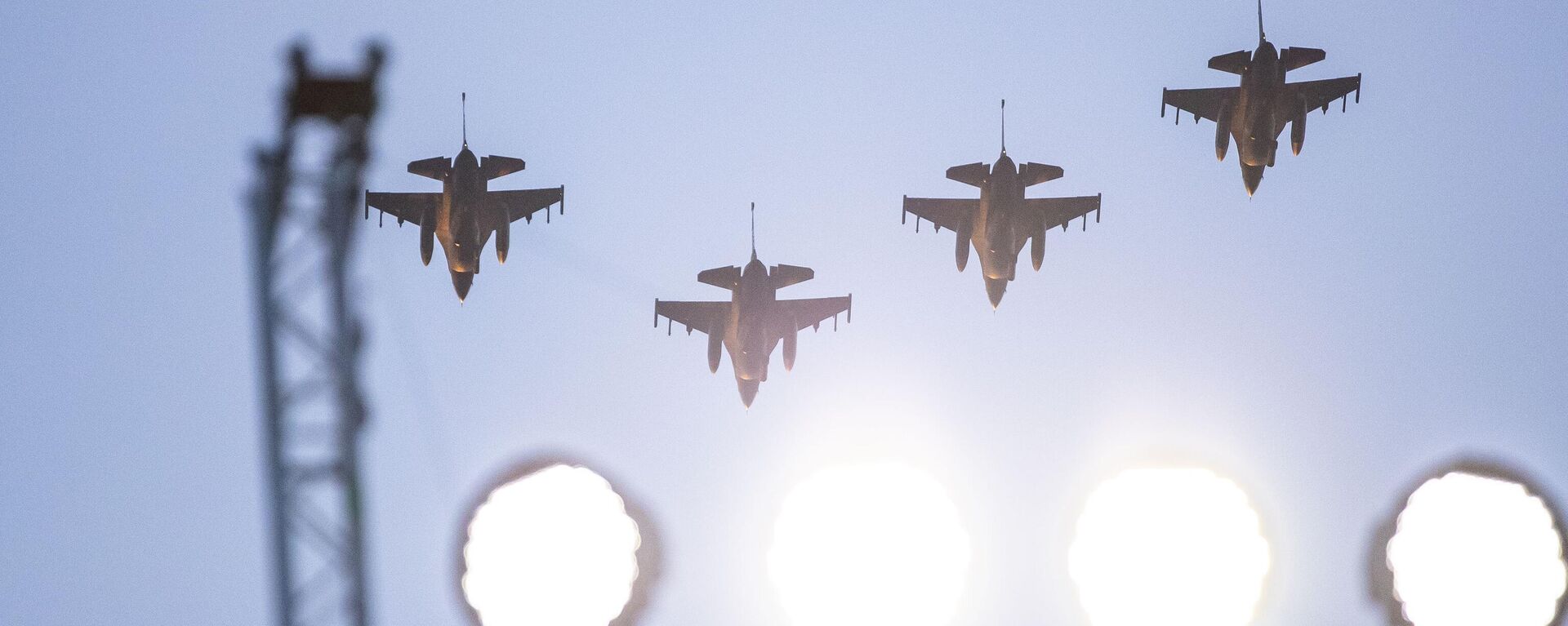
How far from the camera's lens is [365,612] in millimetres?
13234

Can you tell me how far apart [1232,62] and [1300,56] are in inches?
61.1

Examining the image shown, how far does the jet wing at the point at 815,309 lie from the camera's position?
44.1 m

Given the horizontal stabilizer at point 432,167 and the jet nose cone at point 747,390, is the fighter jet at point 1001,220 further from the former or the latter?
the horizontal stabilizer at point 432,167

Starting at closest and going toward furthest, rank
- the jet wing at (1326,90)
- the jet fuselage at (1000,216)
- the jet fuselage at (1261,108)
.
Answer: the jet fuselage at (1261,108) < the jet fuselage at (1000,216) < the jet wing at (1326,90)

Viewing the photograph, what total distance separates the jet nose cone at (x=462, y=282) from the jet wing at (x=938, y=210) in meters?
10.4

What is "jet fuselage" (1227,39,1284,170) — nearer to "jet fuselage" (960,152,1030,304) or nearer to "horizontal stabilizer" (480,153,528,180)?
"jet fuselage" (960,152,1030,304)

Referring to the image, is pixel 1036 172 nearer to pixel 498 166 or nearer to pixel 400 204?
pixel 498 166

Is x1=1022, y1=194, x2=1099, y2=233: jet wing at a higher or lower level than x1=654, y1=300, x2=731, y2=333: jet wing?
higher

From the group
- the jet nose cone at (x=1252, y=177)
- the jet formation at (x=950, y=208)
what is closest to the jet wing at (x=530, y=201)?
the jet formation at (x=950, y=208)

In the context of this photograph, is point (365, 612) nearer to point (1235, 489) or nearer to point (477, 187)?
point (1235, 489)

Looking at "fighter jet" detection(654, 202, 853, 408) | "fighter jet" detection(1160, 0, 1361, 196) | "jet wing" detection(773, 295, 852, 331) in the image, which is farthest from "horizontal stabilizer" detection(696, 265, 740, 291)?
"fighter jet" detection(1160, 0, 1361, 196)

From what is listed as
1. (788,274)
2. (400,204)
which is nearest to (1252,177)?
(788,274)

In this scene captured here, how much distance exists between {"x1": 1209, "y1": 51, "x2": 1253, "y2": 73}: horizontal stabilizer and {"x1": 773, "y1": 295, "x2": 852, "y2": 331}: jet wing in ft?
38.3

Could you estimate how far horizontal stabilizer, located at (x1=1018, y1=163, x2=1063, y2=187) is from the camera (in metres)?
37.7
